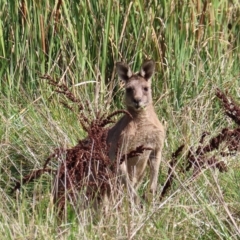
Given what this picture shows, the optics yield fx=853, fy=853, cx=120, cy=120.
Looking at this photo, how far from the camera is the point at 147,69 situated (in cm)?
618

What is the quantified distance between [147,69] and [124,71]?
17 cm

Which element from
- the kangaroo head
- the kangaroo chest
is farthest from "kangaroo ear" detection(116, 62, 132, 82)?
the kangaroo chest

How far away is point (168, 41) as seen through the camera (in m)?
7.24

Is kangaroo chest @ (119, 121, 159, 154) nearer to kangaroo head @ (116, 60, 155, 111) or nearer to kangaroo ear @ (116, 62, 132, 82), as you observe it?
kangaroo head @ (116, 60, 155, 111)

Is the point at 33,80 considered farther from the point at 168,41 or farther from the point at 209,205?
the point at 209,205

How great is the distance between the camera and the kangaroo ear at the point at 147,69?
612 cm

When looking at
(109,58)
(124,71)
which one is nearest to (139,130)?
(124,71)

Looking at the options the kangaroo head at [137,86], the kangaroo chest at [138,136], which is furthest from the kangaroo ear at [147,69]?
the kangaroo chest at [138,136]

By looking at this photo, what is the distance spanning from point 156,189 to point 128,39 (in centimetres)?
209

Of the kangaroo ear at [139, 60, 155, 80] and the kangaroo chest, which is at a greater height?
the kangaroo ear at [139, 60, 155, 80]

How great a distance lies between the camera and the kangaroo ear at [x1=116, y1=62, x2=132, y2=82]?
6.12m

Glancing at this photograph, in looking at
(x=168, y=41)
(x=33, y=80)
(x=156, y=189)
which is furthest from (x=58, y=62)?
(x=156, y=189)

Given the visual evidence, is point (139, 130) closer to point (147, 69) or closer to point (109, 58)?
point (147, 69)

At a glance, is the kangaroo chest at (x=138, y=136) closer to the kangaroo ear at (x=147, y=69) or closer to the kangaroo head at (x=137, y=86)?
the kangaroo head at (x=137, y=86)
